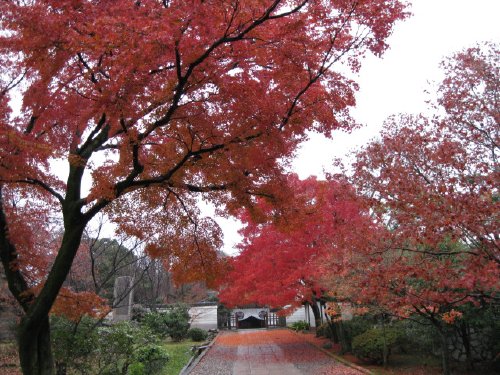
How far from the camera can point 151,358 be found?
1352 cm

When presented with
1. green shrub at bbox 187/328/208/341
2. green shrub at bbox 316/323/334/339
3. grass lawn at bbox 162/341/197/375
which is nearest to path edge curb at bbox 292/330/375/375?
green shrub at bbox 316/323/334/339

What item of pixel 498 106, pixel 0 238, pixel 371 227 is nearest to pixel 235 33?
pixel 498 106

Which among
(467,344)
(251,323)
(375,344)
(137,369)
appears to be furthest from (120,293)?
(251,323)

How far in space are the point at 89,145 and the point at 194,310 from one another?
35842mm

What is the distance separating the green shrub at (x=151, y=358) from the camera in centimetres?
1316

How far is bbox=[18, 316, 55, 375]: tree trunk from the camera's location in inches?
290

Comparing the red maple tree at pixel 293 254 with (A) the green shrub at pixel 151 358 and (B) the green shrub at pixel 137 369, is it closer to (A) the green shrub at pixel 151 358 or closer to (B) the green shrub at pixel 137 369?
(A) the green shrub at pixel 151 358

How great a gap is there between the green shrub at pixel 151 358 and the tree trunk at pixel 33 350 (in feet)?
18.5

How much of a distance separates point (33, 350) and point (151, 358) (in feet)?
21.7

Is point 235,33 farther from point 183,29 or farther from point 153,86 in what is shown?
point 153,86

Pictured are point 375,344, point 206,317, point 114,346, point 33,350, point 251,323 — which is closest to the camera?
point 33,350

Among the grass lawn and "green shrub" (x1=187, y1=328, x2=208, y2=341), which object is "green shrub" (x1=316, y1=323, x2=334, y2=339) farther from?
"green shrub" (x1=187, y1=328, x2=208, y2=341)

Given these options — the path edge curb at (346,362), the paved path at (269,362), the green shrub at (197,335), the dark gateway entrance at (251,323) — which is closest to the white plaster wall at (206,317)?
the dark gateway entrance at (251,323)

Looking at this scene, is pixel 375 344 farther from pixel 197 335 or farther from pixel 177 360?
pixel 197 335
